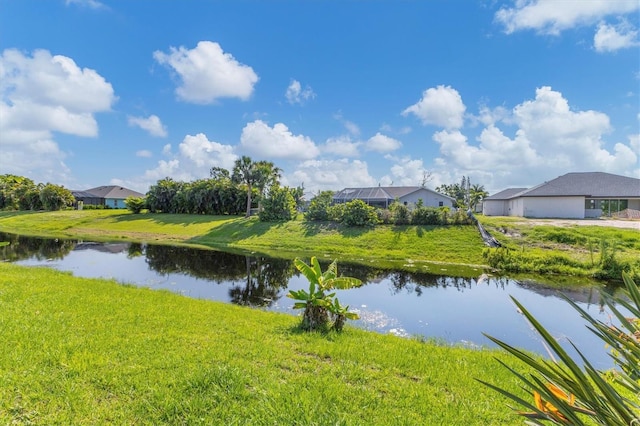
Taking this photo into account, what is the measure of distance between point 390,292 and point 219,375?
32.9 feet

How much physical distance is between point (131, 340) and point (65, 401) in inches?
65.7

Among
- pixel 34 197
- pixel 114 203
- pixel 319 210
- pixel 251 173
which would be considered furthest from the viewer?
pixel 114 203

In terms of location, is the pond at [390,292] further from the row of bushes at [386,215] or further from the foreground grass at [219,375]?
the row of bushes at [386,215]

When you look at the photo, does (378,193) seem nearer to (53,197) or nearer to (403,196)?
(403,196)

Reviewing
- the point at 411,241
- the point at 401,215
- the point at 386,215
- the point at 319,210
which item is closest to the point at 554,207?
the point at 401,215

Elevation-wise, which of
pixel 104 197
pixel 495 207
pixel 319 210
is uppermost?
pixel 104 197

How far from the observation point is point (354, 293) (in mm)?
12828

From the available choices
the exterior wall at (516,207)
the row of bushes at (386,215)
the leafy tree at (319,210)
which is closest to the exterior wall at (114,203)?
the leafy tree at (319,210)

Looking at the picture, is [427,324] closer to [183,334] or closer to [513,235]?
[183,334]

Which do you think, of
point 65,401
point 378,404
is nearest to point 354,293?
point 378,404

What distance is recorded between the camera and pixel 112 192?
66.7 meters

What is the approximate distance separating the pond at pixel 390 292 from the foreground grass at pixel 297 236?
12.6 ft

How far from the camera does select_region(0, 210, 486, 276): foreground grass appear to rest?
2147 centimetres

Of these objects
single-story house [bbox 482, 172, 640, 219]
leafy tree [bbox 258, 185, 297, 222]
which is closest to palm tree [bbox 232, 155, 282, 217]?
leafy tree [bbox 258, 185, 297, 222]
